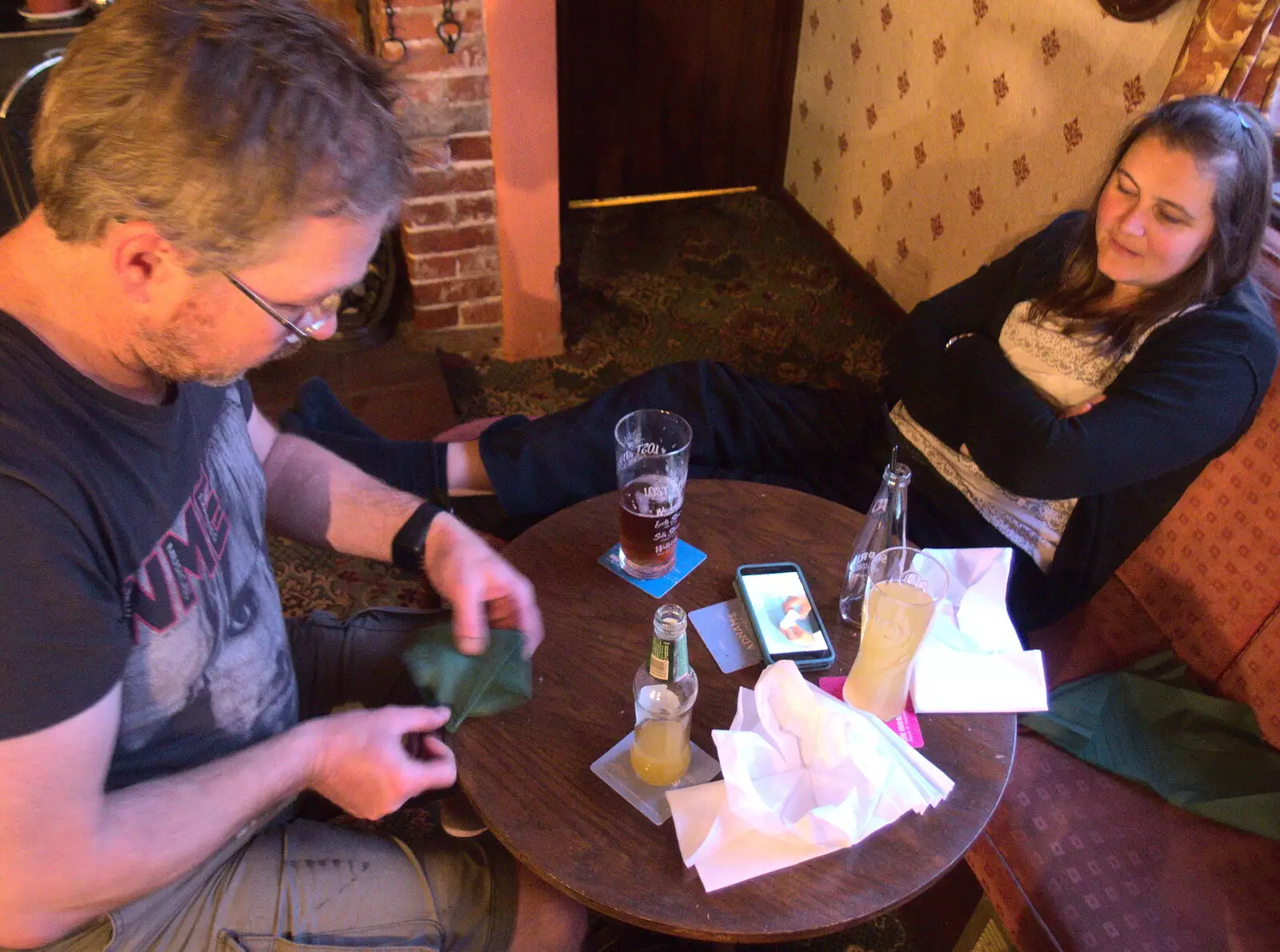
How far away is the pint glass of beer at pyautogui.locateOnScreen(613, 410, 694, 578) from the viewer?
3.95 ft

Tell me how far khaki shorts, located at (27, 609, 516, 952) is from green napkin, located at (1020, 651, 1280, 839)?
34.6 inches

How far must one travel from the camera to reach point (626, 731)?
1.06 metres

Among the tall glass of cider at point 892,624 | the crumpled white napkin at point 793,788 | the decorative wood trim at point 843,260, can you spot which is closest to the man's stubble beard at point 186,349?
the crumpled white napkin at point 793,788

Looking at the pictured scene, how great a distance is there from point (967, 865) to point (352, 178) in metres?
1.28

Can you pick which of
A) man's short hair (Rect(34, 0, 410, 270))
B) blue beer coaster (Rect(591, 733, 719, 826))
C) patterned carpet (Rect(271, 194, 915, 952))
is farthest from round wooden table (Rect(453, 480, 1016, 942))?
patterned carpet (Rect(271, 194, 915, 952))

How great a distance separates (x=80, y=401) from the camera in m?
0.83

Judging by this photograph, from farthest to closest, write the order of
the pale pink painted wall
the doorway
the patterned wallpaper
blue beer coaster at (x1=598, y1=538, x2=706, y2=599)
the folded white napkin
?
the doorway < the pale pink painted wall < the patterned wallpaper < blue beer coaster at (x1=598, y1=538, x2=706, y2=599) < the folded white napkin

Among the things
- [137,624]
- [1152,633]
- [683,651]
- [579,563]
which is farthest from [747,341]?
[137,624]

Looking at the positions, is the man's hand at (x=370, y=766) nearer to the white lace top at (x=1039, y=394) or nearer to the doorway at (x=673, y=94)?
the white lace top at (x=1039, y=394)

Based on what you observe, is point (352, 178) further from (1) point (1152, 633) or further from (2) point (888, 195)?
(2) point (888, 195)

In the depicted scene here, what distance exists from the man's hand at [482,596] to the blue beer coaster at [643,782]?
0.17m

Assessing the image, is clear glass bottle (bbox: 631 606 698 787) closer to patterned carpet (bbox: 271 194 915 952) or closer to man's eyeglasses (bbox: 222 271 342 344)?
man's eyeglasses (bbox: 222 271 342 344)

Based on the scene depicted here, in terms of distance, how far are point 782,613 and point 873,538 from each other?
0.52 feet

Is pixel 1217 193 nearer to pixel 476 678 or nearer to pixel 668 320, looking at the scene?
pixel 476 678
